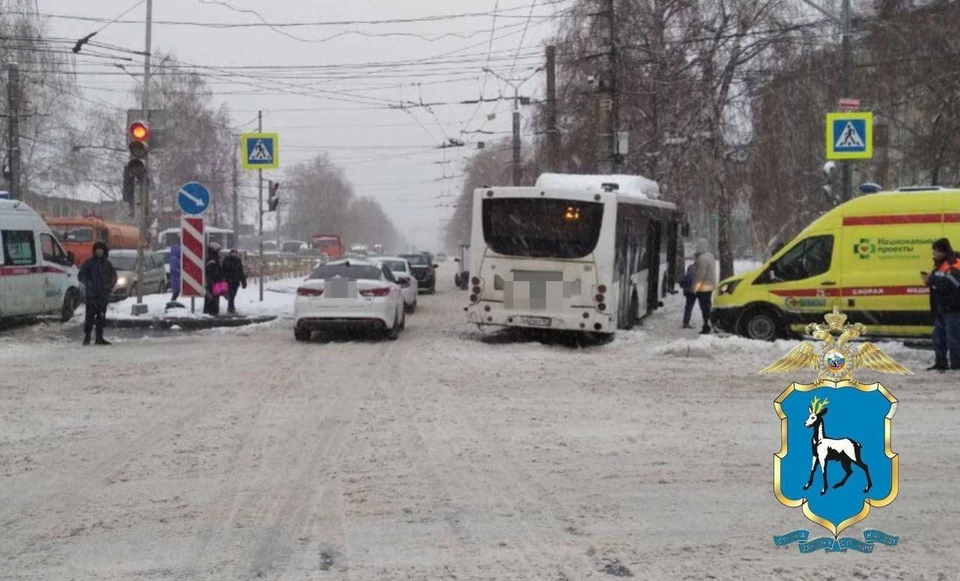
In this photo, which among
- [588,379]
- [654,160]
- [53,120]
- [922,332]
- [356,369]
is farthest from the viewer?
[53,120]

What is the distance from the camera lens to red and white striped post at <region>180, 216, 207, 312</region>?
20047mm

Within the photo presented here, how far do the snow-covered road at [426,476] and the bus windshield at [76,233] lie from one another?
3150 centimetres

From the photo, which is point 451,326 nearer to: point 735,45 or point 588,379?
point 588,379

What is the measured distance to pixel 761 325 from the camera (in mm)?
16797

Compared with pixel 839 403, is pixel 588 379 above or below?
below

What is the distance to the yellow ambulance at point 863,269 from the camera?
15.3 metres

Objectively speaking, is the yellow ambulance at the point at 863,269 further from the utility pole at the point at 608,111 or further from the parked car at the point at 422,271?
the parked car at the point at 422,271

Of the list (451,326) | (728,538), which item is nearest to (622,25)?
(451,326)

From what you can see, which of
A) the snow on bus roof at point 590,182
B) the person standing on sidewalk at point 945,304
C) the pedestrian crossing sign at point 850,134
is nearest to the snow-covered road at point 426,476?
the person standing on sidewalk at point 945,304

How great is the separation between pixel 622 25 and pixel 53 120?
3506 cm

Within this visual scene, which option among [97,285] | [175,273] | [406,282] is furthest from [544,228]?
[175,273]

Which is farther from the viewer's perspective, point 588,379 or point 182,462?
point 588,379

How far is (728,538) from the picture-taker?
575 cm

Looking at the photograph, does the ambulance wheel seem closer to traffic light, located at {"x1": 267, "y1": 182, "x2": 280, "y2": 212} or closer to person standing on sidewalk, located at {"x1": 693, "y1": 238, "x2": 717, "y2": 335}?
traffic light, located at {"x1": 267, "y1": 182, "x2": 280, "y2": 212}
